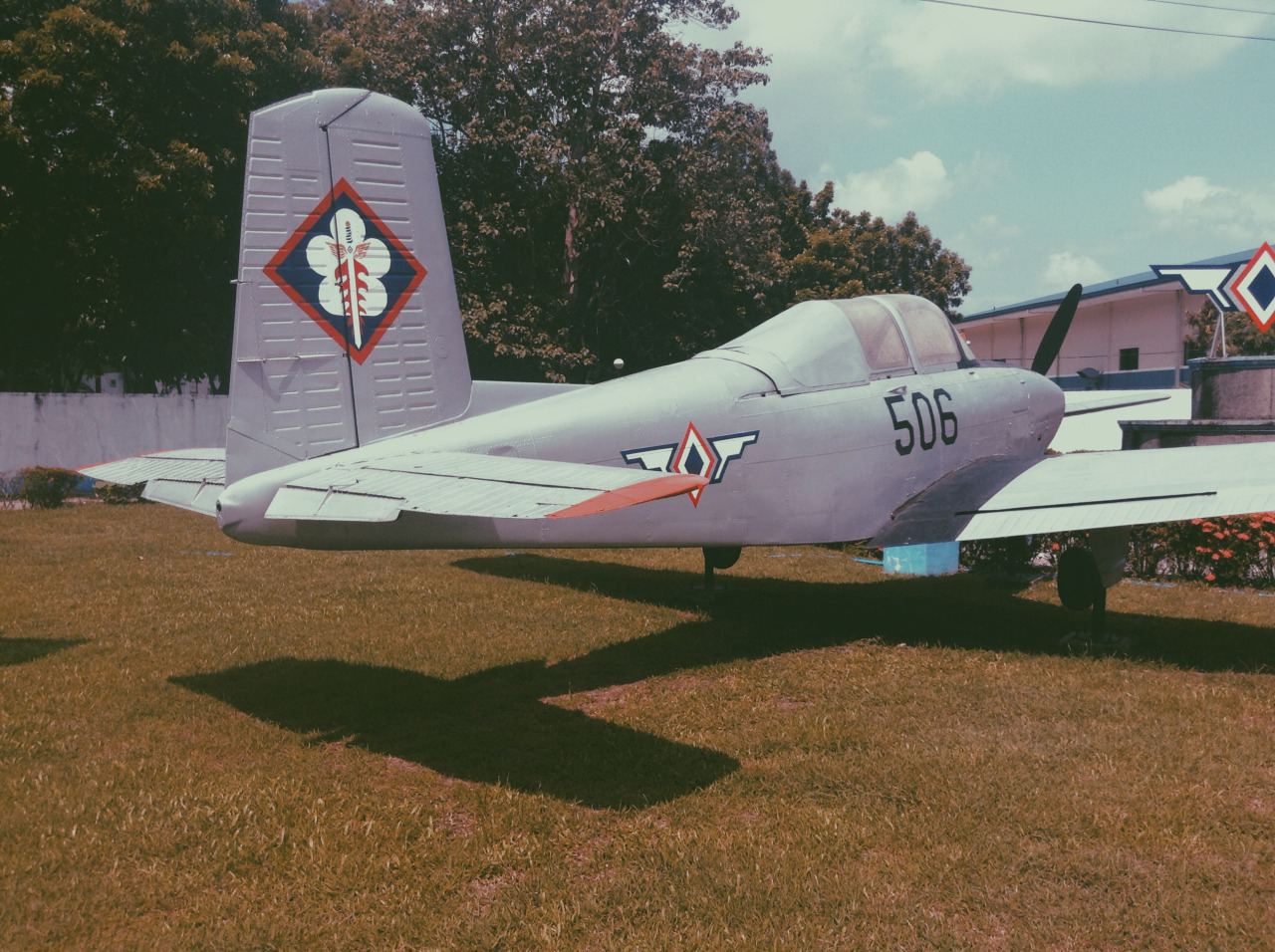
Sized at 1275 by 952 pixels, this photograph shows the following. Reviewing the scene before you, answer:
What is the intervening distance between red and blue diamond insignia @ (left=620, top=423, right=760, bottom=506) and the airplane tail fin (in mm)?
1375

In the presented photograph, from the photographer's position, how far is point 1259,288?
50.4 feet

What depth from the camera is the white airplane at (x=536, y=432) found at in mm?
5344

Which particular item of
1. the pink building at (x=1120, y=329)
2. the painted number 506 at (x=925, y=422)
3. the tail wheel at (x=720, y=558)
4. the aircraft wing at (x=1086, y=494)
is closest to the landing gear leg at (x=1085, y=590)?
the aircraft wing at (x=1086, y=494)

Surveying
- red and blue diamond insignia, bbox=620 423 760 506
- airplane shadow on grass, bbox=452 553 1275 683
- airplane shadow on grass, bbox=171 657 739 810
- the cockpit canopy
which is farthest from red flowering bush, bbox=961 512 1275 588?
airplane shadow on grass, bbox=171 657 739 810

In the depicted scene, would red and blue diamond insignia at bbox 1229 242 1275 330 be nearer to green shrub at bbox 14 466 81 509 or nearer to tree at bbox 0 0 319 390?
green shrub at bbox 14 466 81 509

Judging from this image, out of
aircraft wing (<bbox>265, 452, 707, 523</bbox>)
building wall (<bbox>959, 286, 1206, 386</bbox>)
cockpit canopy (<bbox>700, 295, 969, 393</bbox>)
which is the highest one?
building wall (<bbox>959, 286, 1206, 386</bbox>)

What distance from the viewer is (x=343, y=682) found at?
22.5 ft

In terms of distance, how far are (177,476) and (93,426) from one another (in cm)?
2079

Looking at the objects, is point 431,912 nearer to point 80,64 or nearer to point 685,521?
point 685,521

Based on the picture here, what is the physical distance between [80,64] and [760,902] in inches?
1102

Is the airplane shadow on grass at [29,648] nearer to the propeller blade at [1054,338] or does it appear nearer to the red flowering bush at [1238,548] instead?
the propeller blade at [1054,338]

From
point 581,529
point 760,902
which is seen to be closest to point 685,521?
point 581,529

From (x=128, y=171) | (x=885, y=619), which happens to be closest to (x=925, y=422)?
(x=885, y=619)

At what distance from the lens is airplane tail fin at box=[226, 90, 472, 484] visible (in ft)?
19.1
